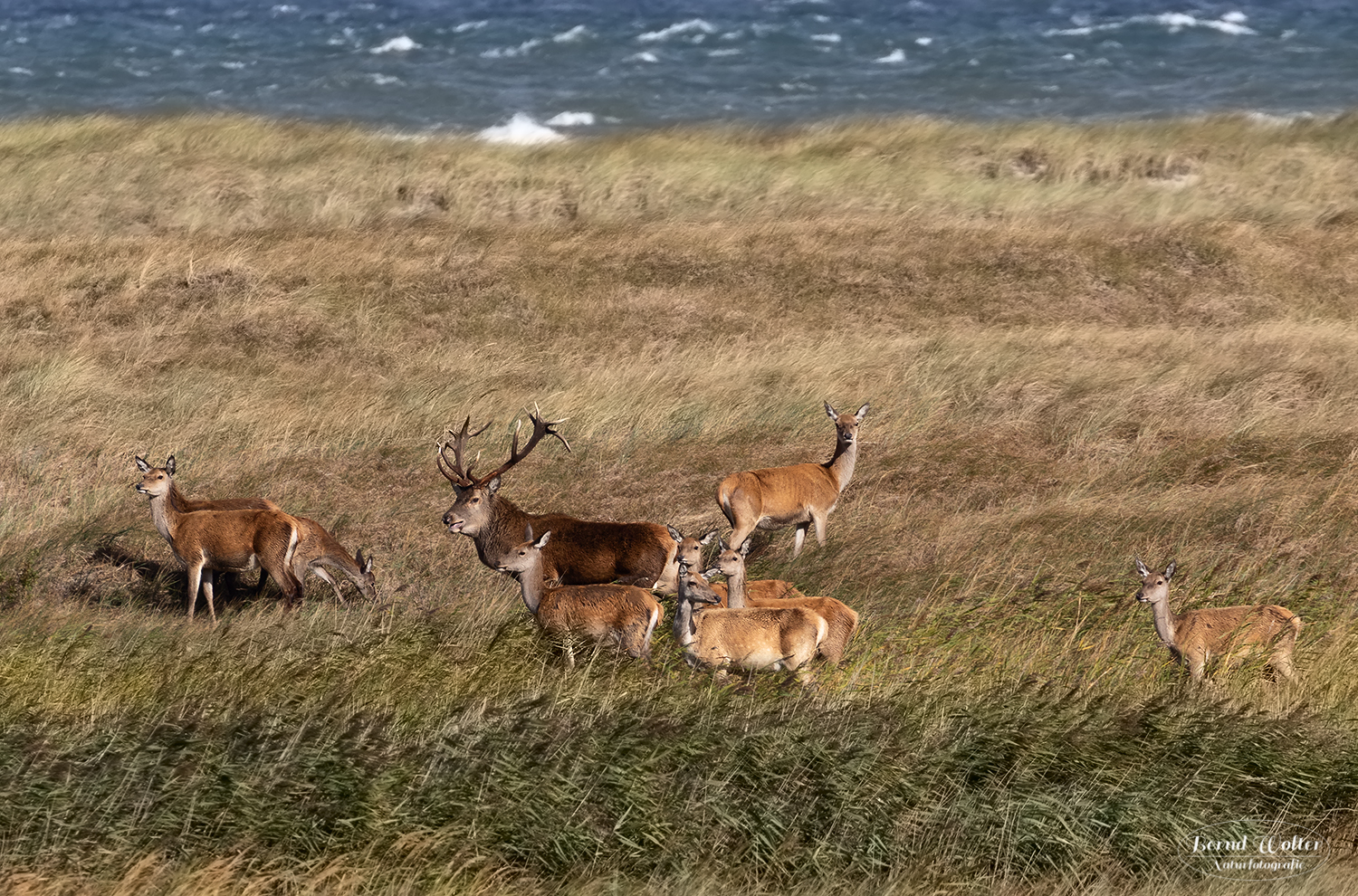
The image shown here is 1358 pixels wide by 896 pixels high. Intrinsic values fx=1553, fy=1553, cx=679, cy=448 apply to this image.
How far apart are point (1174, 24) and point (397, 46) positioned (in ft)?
112

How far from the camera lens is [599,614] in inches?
424

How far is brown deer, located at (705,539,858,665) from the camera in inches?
411

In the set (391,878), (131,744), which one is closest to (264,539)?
(131,744)

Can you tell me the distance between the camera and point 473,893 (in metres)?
8.00

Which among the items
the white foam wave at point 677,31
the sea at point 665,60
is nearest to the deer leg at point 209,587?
the sea at point 665,60

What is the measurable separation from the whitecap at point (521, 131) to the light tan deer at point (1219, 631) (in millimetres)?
34508

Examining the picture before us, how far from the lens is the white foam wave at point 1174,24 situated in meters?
68.9

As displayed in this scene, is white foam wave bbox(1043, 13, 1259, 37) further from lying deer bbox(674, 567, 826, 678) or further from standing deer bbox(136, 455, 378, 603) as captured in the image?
lying deer bbox(674, 567, 826, 678)

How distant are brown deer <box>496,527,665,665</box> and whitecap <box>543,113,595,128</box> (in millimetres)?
39785

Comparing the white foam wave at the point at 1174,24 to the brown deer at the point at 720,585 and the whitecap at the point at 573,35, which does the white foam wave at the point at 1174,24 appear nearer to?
the whitecap at the point at 573,35

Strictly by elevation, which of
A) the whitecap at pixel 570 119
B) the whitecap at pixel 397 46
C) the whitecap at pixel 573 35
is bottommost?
the whitecap at pixel 573 35

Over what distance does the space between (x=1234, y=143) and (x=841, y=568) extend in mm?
24867

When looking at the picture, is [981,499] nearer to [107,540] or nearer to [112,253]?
[107,540]

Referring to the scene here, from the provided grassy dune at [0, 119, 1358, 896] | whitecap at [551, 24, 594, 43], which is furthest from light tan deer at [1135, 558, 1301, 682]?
whitecap at [551, 24, 594, 43]
